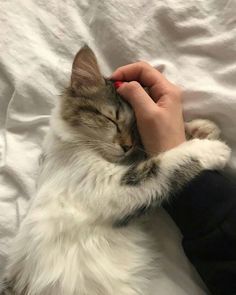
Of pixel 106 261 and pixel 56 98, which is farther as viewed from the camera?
pixel 56 98

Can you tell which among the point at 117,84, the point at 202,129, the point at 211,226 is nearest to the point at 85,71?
the point at 117,84

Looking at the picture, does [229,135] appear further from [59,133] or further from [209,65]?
[59,133]

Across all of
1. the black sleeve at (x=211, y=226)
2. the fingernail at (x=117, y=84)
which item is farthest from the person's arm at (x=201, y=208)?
the fingernail at (x=117, y=84)

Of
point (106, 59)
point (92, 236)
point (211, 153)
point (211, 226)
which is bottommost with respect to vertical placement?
point (92, 236)

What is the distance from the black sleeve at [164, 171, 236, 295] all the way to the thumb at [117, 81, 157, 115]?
243 mm

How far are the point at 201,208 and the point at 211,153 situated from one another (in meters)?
0.16

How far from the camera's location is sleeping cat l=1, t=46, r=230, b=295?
114 cm

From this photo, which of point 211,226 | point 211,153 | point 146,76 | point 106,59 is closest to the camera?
point 211,226

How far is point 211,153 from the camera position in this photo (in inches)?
45.4

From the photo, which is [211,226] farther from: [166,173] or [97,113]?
[97,113]

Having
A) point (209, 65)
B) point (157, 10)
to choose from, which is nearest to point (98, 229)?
point (209, 65)

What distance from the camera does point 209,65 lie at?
1.31 metres

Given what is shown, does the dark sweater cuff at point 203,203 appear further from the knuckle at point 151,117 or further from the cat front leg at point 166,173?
the knuckle at point 151,117

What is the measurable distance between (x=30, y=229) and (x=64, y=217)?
10cm
